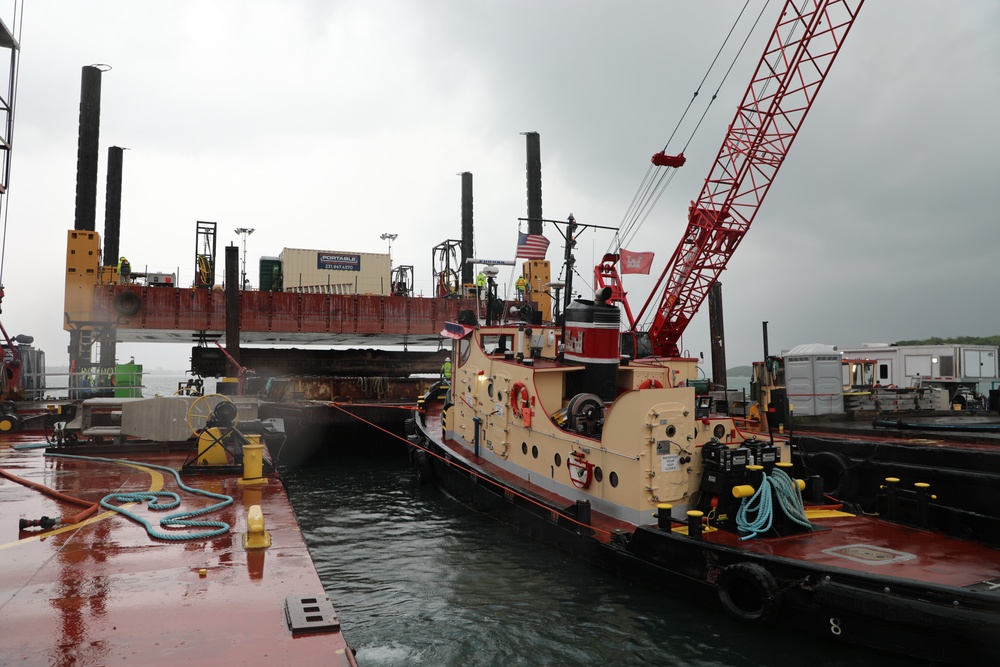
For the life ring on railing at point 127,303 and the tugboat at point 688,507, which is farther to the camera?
the life ring on railing at point 127,303

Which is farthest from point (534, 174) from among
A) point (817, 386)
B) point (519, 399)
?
point (519, 399)

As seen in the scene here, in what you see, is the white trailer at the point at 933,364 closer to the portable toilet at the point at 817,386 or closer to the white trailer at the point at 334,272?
the portable toilet at the point at 817,386

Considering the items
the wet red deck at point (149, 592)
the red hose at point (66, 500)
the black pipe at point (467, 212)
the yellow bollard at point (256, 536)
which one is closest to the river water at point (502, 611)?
the yellow bollard at point (256, 536)

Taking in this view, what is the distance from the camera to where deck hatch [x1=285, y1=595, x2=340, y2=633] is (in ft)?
15.0

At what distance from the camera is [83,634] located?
14.7 ft

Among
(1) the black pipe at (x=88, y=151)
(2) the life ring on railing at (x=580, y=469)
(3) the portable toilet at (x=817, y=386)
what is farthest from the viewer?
(1) the black pipe at (x=88, y=151)

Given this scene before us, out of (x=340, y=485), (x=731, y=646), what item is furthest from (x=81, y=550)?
(x=340, y=485)

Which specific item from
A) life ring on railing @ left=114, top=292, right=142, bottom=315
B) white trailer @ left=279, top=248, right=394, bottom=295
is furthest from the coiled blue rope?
white trailer @ left=279, top=248, right=394, bottom=295

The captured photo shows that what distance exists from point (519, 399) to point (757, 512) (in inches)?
188

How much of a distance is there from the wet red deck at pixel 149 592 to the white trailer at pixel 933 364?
32.3 meters

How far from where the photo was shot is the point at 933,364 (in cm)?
3111

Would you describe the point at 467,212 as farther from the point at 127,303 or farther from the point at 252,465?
the point at 252,465

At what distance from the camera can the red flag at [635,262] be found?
926 inches

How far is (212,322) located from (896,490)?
28.3m
